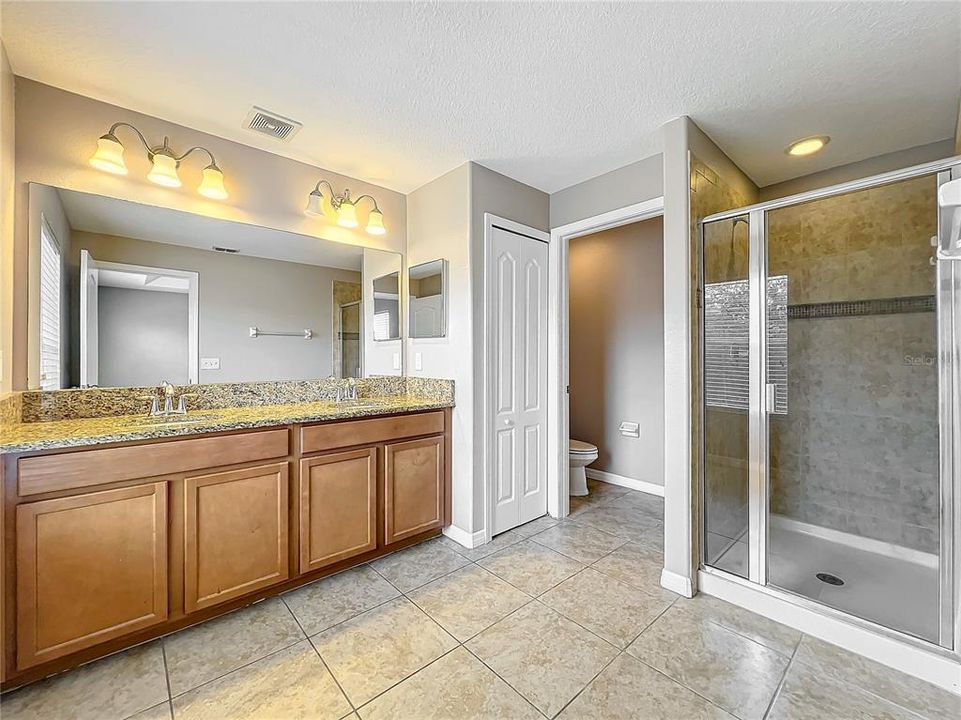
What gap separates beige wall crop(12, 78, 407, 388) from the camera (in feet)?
5.96

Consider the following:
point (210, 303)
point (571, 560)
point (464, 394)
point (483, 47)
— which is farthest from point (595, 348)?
point (210, 303)

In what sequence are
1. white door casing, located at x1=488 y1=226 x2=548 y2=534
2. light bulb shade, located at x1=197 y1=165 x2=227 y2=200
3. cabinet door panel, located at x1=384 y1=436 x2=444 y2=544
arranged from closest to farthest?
light bulb shade, located at x1=197 y1=165 x2=227 y2=200
cabinet door panel, located at x1=384 y1=436 x2=444 y2=544
white door casing, located at x1=488 y1=226 x2=548 y2=534

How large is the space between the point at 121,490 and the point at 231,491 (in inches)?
15.8

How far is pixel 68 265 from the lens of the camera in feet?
6.43

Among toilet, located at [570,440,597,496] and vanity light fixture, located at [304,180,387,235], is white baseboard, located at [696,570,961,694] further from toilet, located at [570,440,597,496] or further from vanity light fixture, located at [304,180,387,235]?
vanity light fixture, located at [304,180,387,235]

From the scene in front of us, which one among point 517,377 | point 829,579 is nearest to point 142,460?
point 517,377

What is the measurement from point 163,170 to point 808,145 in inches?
139

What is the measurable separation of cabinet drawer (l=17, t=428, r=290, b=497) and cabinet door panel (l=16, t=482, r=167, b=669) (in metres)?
0.06

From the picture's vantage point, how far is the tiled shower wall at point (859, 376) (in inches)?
81.7

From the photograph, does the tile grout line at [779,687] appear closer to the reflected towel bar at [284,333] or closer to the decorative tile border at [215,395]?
the decorative tile border at [215,395]

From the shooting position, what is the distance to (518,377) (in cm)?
296

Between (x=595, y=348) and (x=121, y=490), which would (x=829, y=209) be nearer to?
(x=595, y=348)

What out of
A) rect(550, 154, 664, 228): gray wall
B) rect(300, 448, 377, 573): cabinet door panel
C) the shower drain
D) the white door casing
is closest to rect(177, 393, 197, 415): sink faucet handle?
rect(300, 448, 377, 573): cabinet door panel

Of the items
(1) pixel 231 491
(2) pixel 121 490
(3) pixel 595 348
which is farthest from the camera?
(3) pixel 595 348
